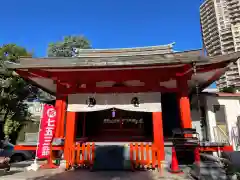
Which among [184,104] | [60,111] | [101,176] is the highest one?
[184,104]

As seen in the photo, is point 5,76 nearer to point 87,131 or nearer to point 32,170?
point 87,131

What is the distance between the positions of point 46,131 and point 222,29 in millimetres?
98164

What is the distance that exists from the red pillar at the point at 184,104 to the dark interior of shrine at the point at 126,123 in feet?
10.9

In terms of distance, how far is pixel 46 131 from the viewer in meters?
7.68

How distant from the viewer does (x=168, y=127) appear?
11477mm

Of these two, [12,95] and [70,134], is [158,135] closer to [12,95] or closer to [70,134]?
[70,134]

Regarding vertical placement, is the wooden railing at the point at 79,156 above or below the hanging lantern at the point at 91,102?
below

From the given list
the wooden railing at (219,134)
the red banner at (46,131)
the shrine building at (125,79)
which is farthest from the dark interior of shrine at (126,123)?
the red banner at (46,131)

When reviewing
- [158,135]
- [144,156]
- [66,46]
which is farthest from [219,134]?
[66,46]

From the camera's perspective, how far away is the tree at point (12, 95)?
45.1 ft

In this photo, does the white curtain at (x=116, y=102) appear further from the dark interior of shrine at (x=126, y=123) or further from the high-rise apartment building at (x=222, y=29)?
the high-rise apartment building at (x=222, y=29)

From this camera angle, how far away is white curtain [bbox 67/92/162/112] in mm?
8141

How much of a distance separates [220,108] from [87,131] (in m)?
8.34

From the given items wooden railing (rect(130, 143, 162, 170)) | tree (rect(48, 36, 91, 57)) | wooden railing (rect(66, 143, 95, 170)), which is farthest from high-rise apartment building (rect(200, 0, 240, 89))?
Result: wooden railing (rect(66, 143, 95, 170))
